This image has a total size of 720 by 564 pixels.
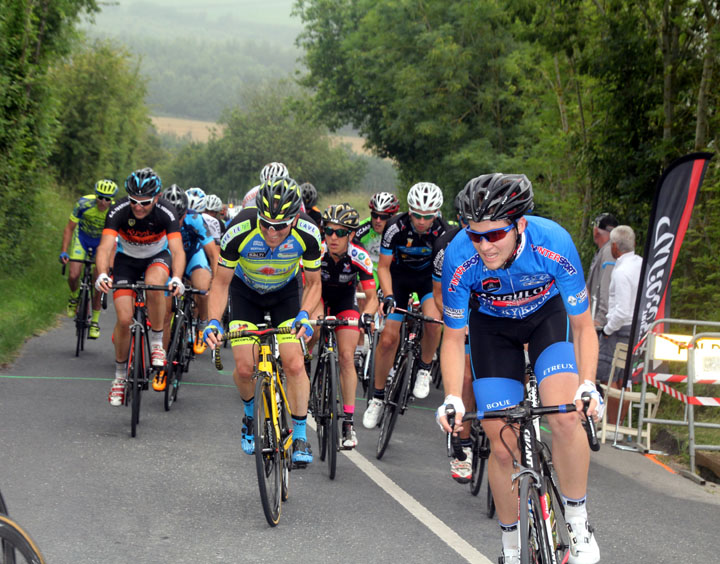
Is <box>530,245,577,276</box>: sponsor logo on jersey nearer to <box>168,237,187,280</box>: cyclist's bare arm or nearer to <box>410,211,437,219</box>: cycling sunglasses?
<box>410,211,437,219</box>: cycling sunglasses

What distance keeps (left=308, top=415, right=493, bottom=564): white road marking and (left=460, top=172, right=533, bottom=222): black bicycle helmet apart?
7.20ft

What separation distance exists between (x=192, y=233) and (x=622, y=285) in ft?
16.9

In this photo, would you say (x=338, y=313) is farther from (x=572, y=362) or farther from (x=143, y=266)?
(x=572, y=362)

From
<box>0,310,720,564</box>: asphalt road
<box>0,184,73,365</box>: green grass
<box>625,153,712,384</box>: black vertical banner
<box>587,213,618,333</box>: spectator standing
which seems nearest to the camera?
<box>0,310,720,564</box>: asphalt road

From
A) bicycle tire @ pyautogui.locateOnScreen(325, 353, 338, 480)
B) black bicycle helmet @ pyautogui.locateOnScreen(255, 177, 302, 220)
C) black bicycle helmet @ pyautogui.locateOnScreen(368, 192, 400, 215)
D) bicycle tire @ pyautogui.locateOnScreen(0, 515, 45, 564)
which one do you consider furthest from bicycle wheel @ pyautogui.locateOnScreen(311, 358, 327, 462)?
bicycle tire @ pyautogui.locateOnScreen(0, 515, 45, 564)

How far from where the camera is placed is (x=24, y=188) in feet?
64.8

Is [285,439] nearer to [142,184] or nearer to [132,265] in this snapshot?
[142,184]

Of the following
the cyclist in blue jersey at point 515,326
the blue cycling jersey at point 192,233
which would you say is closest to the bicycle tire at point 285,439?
the cyclist in blue jersey at point 515,326

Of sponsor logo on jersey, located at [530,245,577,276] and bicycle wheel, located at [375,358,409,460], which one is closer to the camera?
sponsor logo on jersey, located at [530,245,577,276]

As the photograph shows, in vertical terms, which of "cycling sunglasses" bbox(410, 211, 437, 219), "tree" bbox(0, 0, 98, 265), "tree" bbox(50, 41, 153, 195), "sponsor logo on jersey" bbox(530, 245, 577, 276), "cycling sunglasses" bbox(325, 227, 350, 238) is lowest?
"sponsor logo on jersey" bbox(530, 245, 577, 276)

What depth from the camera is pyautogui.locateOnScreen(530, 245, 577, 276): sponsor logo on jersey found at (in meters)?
4.83

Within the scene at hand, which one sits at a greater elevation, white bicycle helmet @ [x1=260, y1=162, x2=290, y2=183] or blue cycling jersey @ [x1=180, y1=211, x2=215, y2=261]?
white bicycle helmet @ [x1=260, y1=162, x2=290, y2=183]

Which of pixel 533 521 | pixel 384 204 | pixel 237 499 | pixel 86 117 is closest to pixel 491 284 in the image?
pixel 533 521

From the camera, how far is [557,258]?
4.84 m
